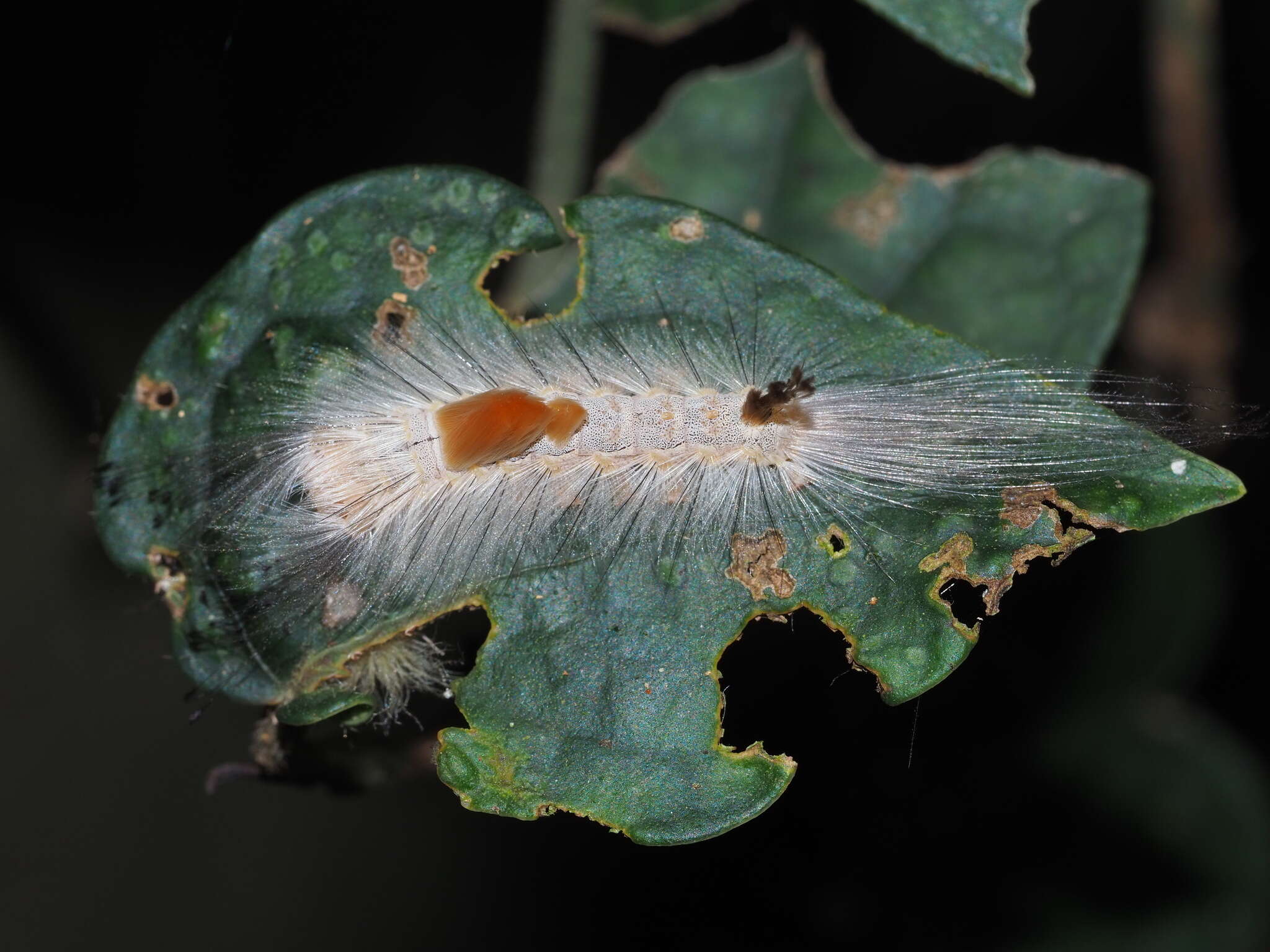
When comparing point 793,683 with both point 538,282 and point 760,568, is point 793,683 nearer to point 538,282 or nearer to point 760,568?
point 760,568

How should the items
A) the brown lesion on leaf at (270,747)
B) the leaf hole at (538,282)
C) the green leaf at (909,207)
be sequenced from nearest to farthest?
1. the brown lesion on leaf at (270,747)
2. the green leaf at (909,207)
3. the leaf hole at (538,282)

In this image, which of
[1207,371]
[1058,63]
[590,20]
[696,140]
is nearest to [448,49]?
[590,20]

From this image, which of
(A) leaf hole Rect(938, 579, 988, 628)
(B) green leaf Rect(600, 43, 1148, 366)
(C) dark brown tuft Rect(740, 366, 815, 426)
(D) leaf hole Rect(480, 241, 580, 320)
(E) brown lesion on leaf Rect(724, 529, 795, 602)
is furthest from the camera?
(D) leaf hole Rect(480, 241, 580, 320)

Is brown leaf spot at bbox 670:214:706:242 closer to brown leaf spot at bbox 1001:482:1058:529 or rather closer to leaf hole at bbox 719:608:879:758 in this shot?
brown leaf spot at bbox 1001:482:1058:529

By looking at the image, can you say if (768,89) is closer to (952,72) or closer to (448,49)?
(952,72)

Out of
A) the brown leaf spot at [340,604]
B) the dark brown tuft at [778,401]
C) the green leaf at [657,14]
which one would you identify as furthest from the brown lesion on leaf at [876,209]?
the brown leaf spot at [340,604]

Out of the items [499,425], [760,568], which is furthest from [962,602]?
[499,425]

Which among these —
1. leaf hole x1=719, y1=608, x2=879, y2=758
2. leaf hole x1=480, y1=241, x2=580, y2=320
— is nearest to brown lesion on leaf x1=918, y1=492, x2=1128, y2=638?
leaf hole x1=480, y1=241, x2=580, y2=320

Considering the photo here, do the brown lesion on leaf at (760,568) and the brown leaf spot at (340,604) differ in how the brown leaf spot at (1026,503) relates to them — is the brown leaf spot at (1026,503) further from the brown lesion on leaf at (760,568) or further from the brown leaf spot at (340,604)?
the brown leaf spot at (340,604)
